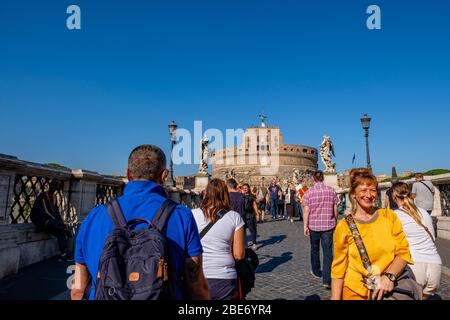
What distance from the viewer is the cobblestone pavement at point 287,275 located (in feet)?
14.6

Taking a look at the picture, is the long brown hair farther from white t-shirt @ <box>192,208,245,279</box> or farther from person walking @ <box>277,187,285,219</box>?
person walking @ <box>277,187,285,219</box>

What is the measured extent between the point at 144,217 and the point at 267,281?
13.6ft

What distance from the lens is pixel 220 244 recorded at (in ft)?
9.44

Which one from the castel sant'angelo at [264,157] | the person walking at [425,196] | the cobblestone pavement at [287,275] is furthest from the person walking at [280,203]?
the castel sant'angelo at [264,157]

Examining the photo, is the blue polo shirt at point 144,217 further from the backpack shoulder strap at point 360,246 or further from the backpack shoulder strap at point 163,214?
the backpack shoulder strap at point 360,246

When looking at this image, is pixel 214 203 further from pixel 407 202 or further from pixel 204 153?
pixel 204 153

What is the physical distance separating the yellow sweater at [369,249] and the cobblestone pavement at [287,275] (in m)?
2.19

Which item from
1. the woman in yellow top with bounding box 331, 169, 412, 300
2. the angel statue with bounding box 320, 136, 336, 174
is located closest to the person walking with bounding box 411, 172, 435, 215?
the woman in yellow top with bounding box 331, 169, 412, 300

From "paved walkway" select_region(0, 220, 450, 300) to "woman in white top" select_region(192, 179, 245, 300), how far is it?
5.58 ft
